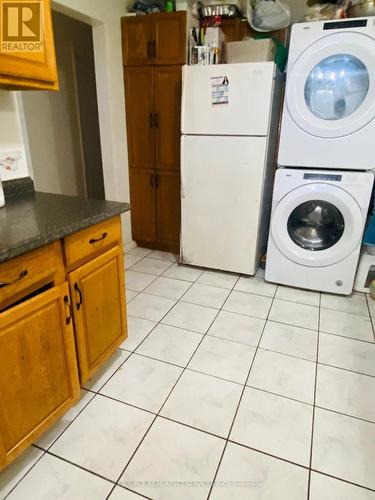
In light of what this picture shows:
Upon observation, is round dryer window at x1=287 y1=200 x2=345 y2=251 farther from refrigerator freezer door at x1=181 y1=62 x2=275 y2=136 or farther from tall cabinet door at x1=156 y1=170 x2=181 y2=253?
tall cabinet door at x1=156 y1=170 x2=181 y2=253

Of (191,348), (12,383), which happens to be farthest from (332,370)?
(12,383)

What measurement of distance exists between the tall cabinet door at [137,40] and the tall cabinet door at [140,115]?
67 millimetres

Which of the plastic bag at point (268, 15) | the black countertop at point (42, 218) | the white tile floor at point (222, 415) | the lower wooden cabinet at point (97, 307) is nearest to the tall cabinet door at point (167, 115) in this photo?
the plastic bag at point (268, 15)

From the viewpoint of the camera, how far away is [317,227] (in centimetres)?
247

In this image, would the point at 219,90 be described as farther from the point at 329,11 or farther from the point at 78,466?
the point at 78,466

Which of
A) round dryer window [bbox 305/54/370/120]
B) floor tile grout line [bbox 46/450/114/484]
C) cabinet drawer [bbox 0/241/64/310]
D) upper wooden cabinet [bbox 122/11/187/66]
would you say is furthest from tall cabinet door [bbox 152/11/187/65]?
floor tile grout line [bbox 46/450/114/484]

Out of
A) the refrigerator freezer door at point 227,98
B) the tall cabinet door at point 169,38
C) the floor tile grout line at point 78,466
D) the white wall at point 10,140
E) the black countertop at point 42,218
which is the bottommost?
the floor tile grout line at point 78,466

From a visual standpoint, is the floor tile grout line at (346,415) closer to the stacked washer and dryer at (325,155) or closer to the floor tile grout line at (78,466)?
the floor tile grout line at (78,466)

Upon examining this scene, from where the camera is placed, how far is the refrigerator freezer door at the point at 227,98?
2166mm

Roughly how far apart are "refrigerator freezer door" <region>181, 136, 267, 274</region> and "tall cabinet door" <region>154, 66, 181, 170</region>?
32 centimetres

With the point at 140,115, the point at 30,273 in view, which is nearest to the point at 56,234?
the point at 30,273

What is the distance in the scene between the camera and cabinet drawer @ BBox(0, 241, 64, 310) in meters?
0.98

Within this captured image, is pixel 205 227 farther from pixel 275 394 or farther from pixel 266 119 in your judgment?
pixel 275 394

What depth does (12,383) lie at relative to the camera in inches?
41.6
